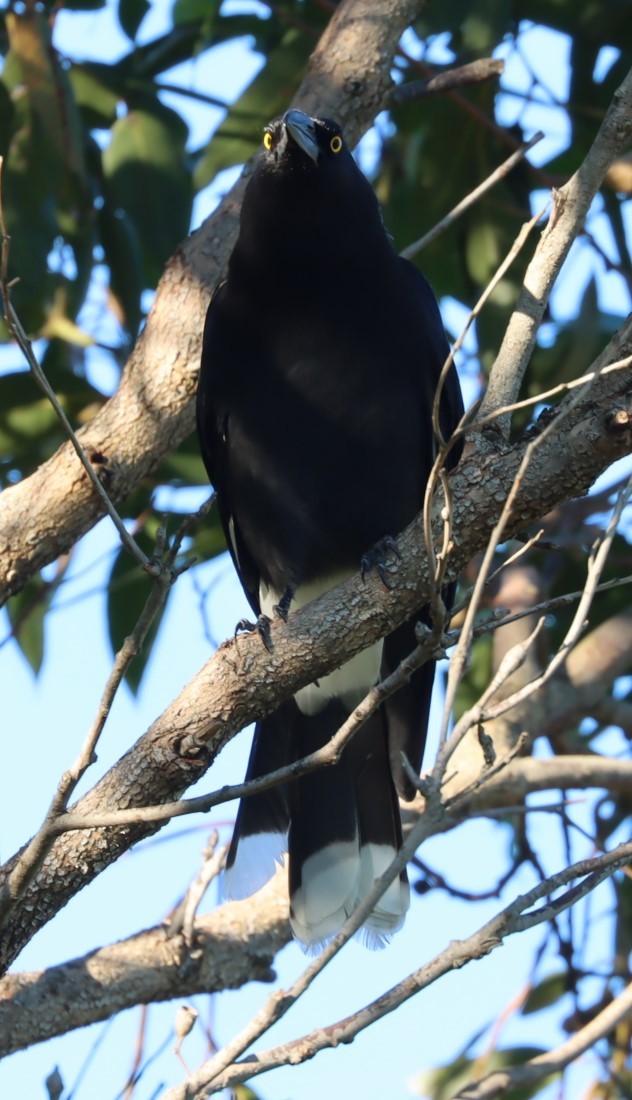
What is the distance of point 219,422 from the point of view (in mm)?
3188

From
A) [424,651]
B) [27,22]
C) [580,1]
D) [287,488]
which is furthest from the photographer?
[580,1]

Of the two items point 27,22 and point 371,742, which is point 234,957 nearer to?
point 371,742

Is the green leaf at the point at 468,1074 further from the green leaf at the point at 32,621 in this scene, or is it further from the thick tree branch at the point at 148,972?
the green leaf at the point at 32,621

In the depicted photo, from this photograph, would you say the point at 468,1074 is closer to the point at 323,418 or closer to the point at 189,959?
the point at 189,959

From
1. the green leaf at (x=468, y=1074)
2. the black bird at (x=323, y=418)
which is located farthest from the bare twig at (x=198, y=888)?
the green leaf at (x=468, y=1074)

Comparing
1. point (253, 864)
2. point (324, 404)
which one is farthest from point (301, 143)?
point (253, 864)

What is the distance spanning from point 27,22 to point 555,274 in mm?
1810

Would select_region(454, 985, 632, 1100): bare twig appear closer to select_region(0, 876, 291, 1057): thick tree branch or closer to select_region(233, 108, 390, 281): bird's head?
select_region(0, 876, 291, 1057): thick tree branch

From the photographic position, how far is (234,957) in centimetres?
288

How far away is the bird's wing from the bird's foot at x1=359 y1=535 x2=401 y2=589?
600mm

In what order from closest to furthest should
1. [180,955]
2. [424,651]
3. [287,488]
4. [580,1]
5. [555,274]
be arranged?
1. [424,651]
2. [555,274]
3. [180,955]
4. [287,488]
5. [580,1]

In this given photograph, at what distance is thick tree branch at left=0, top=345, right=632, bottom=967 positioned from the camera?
6.50 ft

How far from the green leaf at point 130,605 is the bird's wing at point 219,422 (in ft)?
1.13

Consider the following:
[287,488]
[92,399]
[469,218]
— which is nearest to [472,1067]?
[287,488]
